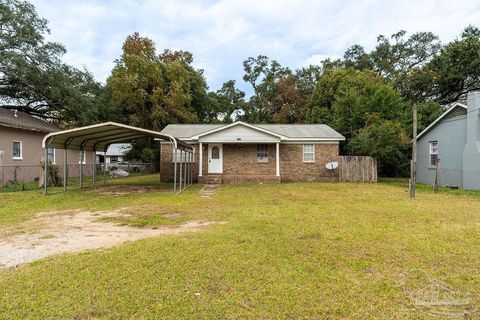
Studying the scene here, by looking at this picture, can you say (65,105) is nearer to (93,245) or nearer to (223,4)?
(223,4)

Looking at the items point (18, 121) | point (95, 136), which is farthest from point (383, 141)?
point (18, 121)

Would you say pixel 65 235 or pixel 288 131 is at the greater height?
pixel 288 131

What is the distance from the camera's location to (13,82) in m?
21.9

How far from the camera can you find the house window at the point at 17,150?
17906 millimetres

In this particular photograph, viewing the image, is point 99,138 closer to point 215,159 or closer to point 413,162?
point 215,159

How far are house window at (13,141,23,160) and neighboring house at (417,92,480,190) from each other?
934 inches

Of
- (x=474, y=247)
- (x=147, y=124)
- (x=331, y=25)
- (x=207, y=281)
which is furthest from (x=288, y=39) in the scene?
(x=207, y=281)

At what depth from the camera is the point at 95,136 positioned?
15.1 metres

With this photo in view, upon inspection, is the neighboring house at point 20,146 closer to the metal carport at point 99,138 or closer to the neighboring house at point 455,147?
the metal carport at point 99,138

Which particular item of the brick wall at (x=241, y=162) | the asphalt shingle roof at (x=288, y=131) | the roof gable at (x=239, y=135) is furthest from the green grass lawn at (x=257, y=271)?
the asphalt shingle roof at (x=288, y=131)

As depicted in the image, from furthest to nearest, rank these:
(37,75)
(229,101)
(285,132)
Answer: (229,101), (37,75), (285,132)

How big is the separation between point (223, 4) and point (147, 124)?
61.2 ft

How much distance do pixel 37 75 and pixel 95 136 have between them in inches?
412

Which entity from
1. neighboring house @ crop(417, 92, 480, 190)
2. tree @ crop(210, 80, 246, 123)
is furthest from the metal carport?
tree @ crop(210, 80, 246, 123)
